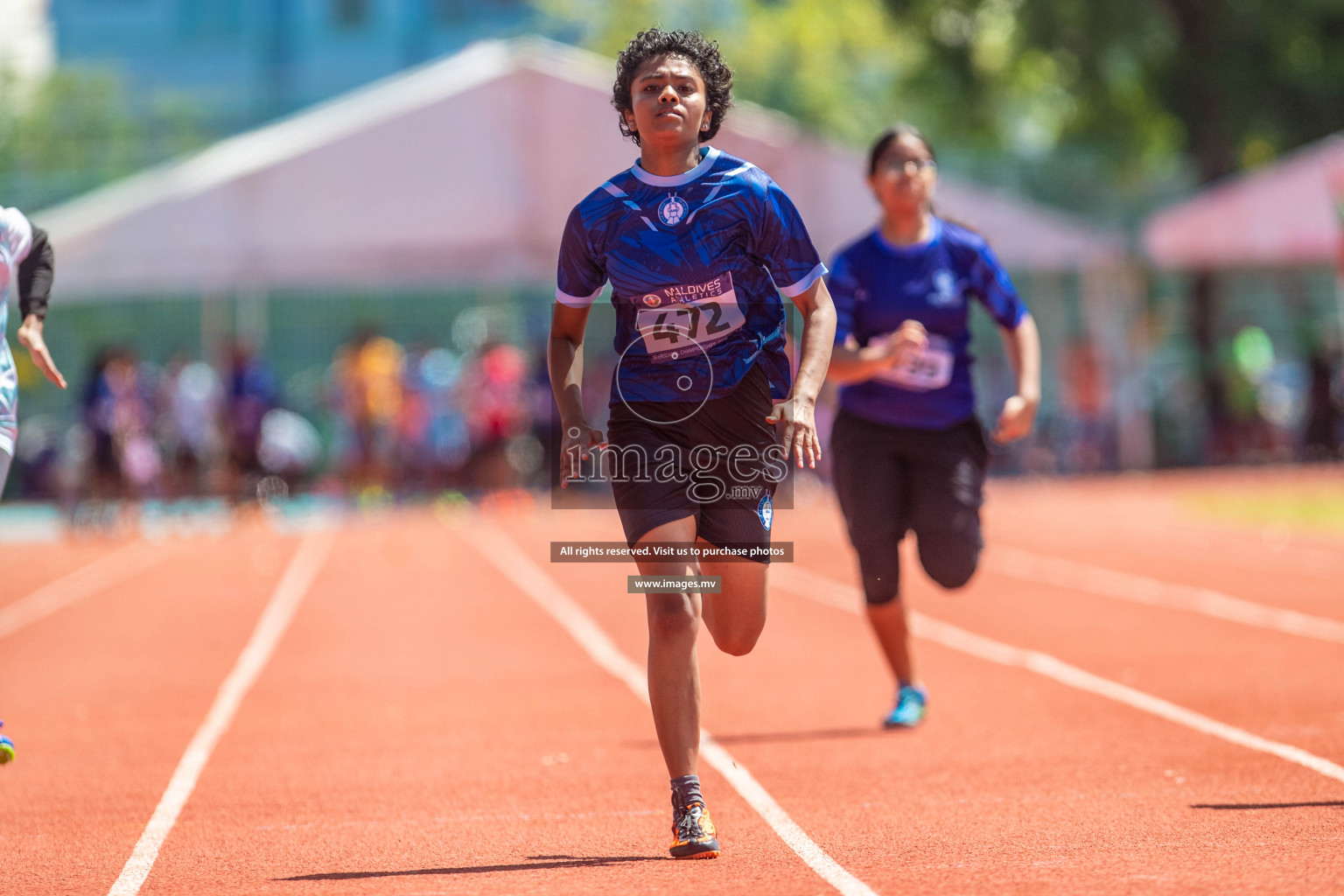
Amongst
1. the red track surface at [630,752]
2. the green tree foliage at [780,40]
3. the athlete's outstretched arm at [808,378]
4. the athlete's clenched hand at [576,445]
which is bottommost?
the red track surface at [630,752]

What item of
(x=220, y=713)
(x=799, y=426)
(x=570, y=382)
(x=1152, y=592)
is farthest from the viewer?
(x=1152, y=592)

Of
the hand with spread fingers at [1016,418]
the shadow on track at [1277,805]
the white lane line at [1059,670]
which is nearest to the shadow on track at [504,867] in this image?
the shadow on track at [1277,805]

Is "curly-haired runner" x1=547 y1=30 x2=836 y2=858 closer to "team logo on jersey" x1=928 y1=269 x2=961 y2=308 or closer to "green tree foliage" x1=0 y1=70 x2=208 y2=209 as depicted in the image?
"team logo on jersey" x1=928 y1=269 x2=961 y2=308

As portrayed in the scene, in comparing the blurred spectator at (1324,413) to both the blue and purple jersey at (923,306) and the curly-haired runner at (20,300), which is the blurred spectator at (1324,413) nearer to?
the blue and purple jersey at (923,306)

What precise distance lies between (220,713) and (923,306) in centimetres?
347

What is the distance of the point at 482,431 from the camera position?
20.0 m

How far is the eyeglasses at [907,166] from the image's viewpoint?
7.11 metres

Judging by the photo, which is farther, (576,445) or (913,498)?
(913,498)

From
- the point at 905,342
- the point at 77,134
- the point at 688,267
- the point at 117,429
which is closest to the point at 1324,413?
the point at 117,429

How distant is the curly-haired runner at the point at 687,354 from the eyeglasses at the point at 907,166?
218cm

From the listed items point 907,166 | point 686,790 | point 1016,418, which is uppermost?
point 907,166

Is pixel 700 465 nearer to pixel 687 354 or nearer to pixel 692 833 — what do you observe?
pixel 687 354

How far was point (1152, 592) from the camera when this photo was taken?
12297 mm

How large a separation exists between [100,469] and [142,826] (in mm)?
15314
